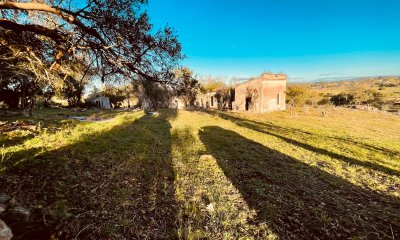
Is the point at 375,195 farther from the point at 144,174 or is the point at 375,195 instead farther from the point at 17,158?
the point at 17,158

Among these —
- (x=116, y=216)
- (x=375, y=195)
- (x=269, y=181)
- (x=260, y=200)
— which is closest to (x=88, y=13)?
(x=116, y=216)

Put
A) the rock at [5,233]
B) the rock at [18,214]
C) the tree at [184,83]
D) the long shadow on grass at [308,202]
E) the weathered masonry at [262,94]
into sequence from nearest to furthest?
1. the rock at [5,233]
2. the rock at [18,214]
3. the long shadow on grass at [308,202]
4. the tree at [184,83]
5. the weathered masonry at [262,94]

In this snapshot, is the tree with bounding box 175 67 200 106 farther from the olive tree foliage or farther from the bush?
the bush

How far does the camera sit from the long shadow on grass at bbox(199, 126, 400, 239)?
455 centimetres

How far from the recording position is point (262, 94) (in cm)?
4034

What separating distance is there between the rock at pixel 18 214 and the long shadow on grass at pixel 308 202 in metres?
4.31

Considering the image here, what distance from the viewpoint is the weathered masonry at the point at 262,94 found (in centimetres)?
4041

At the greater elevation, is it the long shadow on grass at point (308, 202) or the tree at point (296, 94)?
the tree at point (296, 94)

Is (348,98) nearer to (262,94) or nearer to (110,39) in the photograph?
(262,94)

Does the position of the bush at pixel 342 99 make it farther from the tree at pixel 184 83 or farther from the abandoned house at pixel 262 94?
the tree at pixel 184 83

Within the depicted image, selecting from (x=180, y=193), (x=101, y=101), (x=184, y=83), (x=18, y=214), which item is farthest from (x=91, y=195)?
(x=101, y=101)

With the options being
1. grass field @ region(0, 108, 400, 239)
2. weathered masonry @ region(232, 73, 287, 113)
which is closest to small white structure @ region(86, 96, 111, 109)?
weathered masonry @ region(232, 73, 287, 113)

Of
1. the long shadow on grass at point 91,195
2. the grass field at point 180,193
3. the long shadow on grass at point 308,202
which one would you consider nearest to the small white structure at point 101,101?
the grass field at point 180,193

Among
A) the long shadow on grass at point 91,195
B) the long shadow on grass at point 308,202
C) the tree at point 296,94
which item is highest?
the tree at point 296,94
